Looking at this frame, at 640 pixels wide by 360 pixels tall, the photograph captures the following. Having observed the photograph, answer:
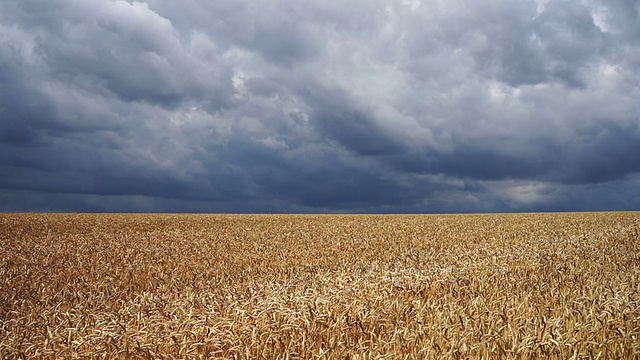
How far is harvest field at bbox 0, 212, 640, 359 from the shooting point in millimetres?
5500

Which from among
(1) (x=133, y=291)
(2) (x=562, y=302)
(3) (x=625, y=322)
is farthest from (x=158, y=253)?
(3) (x=625, y=322)

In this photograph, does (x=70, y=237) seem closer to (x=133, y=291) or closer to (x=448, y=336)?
(x=133, y=291)

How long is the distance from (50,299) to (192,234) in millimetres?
12634

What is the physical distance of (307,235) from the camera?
2280 cm

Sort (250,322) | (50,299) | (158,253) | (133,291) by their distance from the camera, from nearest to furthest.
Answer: (250,322)
(50,299)
(133,291)
(158,253)

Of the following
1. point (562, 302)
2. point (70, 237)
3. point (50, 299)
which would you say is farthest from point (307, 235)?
point (562, 302)

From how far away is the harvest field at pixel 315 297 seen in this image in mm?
5500

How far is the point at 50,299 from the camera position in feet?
35.2

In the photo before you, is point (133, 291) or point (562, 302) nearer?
point (562, 302)

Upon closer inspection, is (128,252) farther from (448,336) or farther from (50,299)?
(448,336)

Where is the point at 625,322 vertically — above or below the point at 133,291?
above

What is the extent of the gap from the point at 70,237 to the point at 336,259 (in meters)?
13.8

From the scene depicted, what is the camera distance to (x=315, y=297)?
7.63 metres

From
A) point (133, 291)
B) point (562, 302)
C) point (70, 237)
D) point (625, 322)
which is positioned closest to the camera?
point (625, 322)
